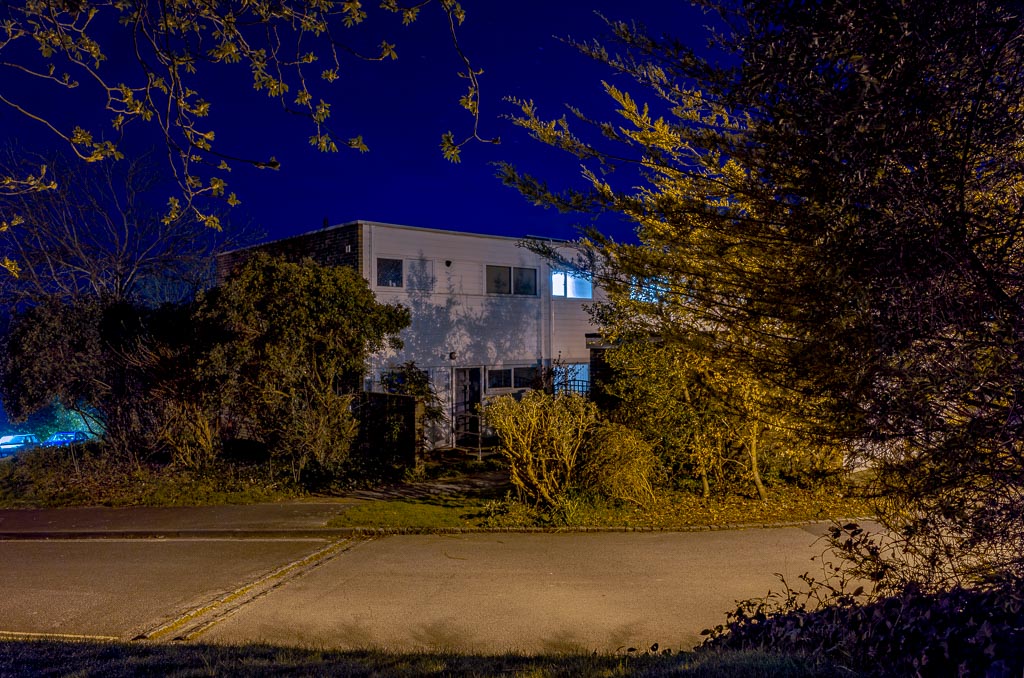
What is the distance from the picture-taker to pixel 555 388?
20.7 m

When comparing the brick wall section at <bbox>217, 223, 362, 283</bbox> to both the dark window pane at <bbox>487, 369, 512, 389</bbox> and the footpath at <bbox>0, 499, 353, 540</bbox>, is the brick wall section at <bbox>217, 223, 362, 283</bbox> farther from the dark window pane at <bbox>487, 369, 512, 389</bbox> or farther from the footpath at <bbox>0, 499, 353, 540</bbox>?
the footpath at <bbox>0, 499, 353, 540</bbox>

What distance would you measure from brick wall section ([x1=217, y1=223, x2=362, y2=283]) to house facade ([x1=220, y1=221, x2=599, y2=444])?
0.03 metres

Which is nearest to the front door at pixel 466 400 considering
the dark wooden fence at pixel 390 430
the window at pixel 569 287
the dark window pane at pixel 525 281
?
the dark window pane at pixel 525 281

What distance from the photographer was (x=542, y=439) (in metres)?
11.1

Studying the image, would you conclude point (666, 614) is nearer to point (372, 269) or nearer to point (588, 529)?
point (588, 529)

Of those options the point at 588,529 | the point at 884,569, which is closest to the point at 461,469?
the point at 588,529

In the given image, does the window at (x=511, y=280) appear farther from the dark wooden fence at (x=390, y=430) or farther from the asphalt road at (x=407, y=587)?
the asphalt road at (x=407, y=587)

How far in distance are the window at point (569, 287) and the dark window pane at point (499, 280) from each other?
5.38 ft

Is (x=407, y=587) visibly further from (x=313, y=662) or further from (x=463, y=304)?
(x=463, y=304)

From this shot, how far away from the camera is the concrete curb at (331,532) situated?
1055 centimetres

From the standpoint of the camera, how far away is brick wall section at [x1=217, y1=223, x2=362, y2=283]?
18.0 meters

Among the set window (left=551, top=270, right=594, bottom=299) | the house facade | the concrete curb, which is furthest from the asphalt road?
window (left=551, top=270, right=594, bottom=299)

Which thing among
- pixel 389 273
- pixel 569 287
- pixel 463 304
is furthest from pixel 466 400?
pixel 569 287

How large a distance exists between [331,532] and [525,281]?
11939mm
